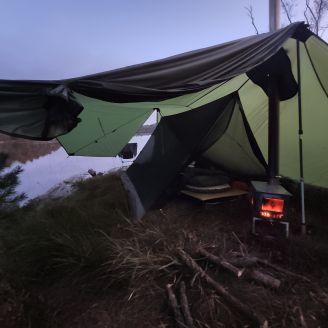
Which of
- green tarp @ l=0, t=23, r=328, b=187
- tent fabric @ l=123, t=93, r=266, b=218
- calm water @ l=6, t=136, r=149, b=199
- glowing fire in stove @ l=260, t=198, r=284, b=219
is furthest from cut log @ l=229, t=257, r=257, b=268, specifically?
calm water @ l=6, t=136, r=149, b=199

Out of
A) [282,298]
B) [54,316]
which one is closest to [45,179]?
[54,316]

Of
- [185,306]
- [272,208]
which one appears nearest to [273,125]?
[272,208]

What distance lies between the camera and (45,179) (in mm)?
7668

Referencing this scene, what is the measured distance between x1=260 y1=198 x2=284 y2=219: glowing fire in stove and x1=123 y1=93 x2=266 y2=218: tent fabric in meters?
1.16

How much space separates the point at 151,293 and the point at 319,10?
10970 mm

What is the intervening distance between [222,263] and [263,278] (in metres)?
0.27

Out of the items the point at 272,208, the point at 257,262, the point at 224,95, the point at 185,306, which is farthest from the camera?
the point at 224,95

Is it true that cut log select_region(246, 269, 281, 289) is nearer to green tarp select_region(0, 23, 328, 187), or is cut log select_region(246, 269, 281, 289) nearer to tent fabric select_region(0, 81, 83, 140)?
green tarp select_region(0, 23, 328, 187)

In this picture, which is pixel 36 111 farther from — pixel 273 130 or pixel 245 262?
pixel 273 130

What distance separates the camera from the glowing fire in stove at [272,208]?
228cm

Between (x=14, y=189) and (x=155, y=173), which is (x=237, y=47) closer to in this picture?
(x=155, y=173)

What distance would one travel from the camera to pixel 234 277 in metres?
1.77

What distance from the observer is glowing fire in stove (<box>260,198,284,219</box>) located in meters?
2.28

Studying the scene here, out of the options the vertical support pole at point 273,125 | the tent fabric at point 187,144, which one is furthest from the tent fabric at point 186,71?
the tent fabric at point 187,144
